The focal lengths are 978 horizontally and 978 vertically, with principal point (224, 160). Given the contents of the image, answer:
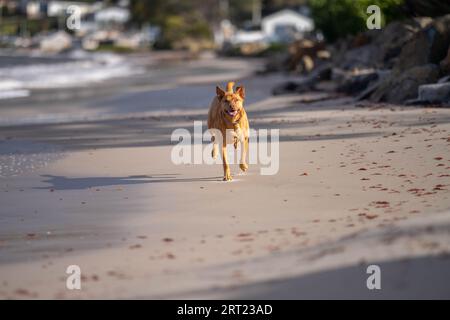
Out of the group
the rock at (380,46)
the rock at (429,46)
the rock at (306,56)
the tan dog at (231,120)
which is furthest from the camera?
the rock at (306,56)

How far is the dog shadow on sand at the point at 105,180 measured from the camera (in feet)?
40.9

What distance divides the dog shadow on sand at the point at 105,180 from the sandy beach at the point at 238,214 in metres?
0.03

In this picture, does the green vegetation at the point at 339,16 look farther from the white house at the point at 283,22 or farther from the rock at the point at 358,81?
the white house at the point at 283,22

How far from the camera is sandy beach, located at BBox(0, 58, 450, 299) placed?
23.8ft

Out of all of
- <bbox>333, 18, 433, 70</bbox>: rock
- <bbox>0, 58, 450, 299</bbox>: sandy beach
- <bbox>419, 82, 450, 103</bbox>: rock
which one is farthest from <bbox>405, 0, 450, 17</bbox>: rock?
<bbox>0, 58, 450, 299</bbox>: sandy beach

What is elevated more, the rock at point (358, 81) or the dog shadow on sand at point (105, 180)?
the rock at point (358, 81)

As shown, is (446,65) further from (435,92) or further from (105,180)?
(105,180)

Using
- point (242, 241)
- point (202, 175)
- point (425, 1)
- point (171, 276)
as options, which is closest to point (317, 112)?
point (202, 175)

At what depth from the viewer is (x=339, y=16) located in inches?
1698

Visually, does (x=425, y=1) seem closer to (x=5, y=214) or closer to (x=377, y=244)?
(x=5, y=214)

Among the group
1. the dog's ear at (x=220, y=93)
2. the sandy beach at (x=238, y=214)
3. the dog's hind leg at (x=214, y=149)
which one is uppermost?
the dog's ear at (x=220, y=93)

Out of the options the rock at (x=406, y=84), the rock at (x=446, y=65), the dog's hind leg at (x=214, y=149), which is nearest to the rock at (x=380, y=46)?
the rock at (x=446, y=65)

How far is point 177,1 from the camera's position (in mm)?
134375

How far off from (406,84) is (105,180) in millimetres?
9563
